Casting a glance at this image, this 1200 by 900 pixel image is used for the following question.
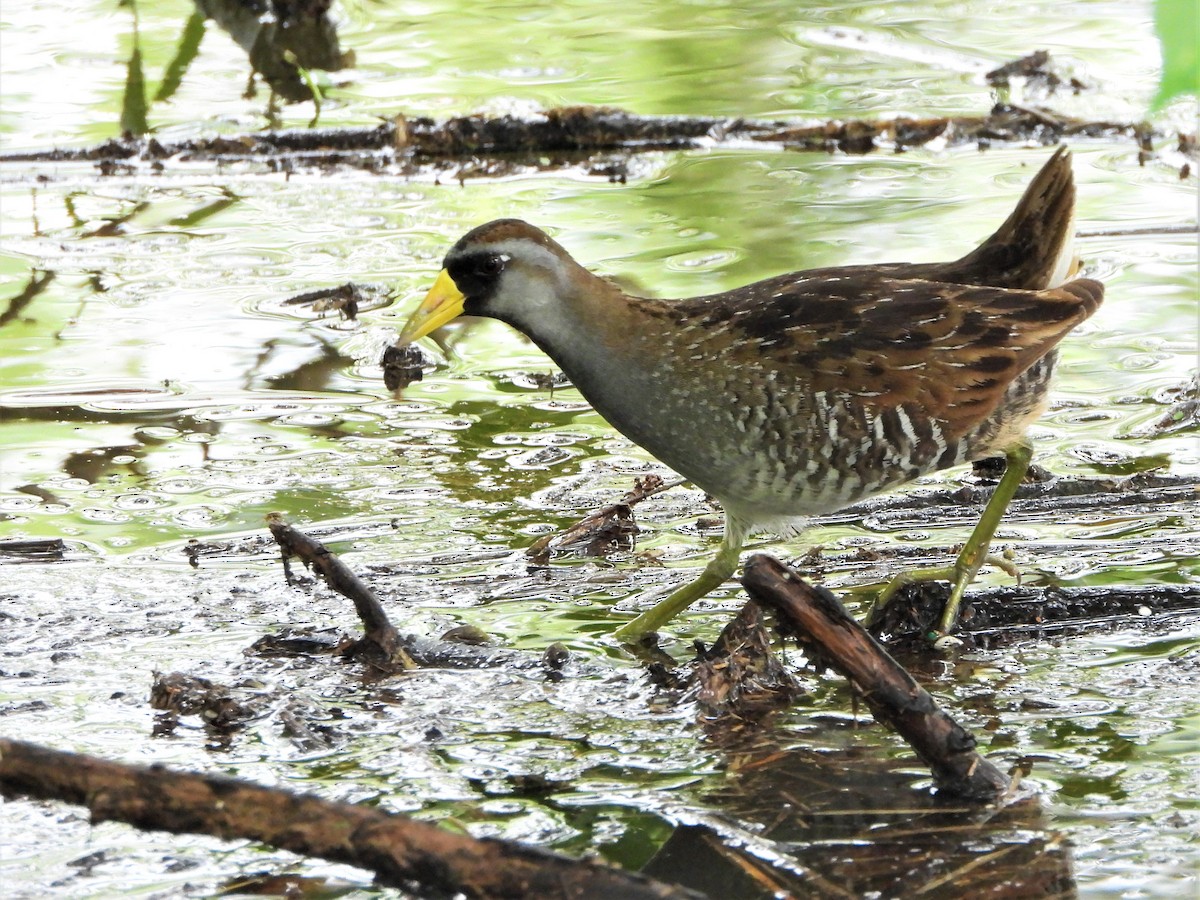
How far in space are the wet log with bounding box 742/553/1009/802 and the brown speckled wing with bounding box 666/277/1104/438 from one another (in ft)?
2.86

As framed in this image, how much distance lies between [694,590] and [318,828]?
1664 millimetres

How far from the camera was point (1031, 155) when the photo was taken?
7.39 meters

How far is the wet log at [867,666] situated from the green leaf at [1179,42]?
170 centimetres

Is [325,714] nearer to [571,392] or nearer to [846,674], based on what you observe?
[846,674]

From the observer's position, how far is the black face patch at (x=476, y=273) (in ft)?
12.2

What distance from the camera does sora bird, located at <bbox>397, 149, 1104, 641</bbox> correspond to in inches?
142

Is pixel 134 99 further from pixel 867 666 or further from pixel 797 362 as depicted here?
pixel 867 666

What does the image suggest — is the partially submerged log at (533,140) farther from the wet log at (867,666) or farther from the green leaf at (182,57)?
the wet log at (867,666)

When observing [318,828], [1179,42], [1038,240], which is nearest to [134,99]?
[1038,240]

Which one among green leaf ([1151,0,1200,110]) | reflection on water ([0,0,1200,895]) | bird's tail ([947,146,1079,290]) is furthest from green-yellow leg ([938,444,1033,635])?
green leaf ([1151,0,1200,110])

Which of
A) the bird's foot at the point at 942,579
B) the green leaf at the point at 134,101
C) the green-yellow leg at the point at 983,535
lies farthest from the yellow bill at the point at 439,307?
the green leaf at the point at 134,101

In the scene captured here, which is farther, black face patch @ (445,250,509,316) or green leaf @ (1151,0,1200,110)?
black face patch @ (445,250,509,316)

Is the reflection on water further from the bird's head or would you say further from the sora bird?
the bird's head

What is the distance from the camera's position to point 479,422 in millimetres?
5059
